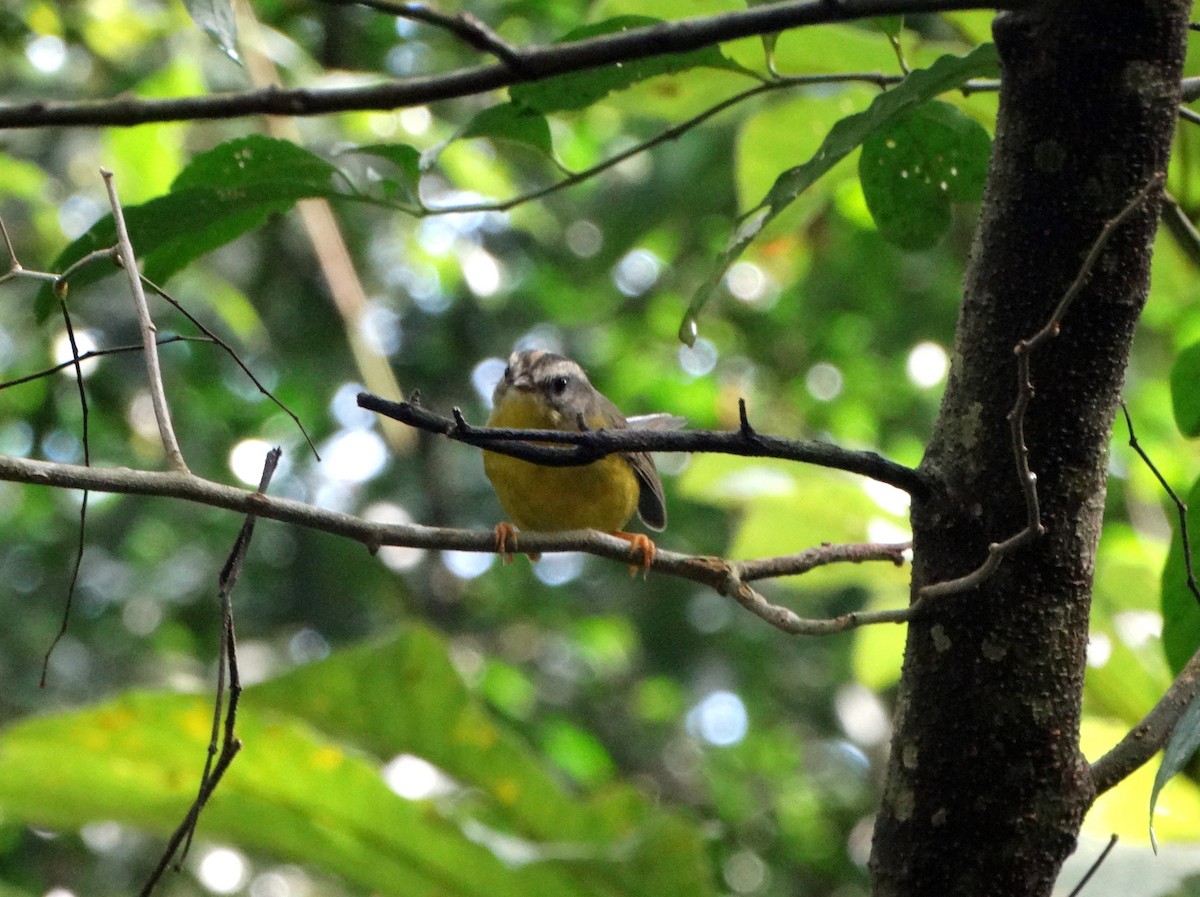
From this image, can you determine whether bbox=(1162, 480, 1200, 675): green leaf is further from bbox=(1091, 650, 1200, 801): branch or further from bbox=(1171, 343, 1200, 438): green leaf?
bbox=(1091, 650, 1200, 801): branch

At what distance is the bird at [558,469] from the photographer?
149 inches

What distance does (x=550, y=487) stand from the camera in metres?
3.77

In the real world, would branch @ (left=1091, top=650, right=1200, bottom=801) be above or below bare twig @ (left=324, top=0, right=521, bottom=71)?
below

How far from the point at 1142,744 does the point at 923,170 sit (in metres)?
0.90

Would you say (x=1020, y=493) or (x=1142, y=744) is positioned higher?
(x=1020, y=493)

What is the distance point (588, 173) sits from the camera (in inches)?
69.6

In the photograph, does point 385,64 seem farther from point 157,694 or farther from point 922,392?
point 157,694

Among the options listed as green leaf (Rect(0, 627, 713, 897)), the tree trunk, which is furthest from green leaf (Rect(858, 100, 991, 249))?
green leaf (Rect(0, 627, 713, 897))

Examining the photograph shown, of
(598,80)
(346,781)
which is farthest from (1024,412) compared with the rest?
(346,781)

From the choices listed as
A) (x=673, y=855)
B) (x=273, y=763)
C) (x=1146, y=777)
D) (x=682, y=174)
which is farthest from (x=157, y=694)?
(x=682, y=174)

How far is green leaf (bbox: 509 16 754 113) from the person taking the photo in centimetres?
175

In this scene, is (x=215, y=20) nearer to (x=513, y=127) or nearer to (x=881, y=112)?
(x=513, y=127)

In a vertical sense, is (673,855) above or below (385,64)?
below

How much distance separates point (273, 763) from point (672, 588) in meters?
→ 5.17
